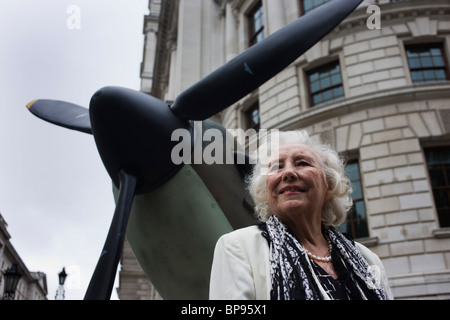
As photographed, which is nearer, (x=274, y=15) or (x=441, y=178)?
(x=441, y=178)

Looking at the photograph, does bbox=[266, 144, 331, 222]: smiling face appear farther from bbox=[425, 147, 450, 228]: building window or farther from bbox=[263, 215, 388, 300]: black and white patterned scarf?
bbox=[425, 147, 450, 228]: building window

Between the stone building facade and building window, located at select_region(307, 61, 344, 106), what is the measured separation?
4 cm

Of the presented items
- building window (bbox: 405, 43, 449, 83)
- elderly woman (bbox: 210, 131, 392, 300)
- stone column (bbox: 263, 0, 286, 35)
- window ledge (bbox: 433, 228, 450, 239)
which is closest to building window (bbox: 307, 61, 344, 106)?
building window (bbox: 405, 43, 449, 83)

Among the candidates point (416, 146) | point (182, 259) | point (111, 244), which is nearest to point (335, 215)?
point (111, 244)

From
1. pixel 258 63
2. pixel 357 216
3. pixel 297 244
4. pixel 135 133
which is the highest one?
pixel 357 216

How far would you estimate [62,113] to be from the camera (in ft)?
22.0

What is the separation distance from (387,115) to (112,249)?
469 inches

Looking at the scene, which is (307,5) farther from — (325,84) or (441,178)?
(441,178)

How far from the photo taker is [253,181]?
2.60 metres

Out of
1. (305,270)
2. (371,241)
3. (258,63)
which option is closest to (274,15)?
(371,241)

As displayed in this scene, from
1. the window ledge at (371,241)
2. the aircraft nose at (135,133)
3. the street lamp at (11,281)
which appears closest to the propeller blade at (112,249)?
the aircraft nose at (135,133)

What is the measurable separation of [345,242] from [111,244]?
111 inches

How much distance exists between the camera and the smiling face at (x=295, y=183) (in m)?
2.23

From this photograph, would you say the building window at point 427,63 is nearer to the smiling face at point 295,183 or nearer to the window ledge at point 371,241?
the window ledge at point 371,241
